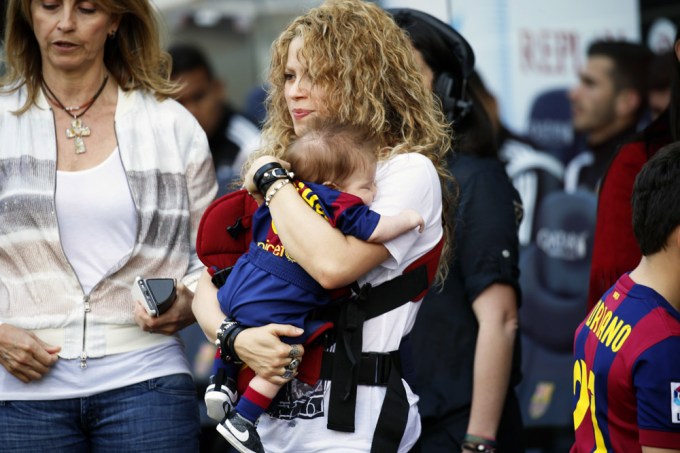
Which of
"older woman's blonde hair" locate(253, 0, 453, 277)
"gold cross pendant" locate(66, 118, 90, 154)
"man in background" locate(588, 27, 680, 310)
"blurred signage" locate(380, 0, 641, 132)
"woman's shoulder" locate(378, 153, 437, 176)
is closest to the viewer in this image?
"woman's shoulder" locate(378, 153, 437, 176)

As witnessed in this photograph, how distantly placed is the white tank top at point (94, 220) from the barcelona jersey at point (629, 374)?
1.36 m

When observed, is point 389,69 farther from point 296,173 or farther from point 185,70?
point 185,70

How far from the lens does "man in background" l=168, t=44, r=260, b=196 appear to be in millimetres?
5816

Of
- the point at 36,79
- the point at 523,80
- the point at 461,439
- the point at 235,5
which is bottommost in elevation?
the point at 461,439

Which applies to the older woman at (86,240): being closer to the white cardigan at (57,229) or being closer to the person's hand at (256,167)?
the white cardigan at (57,229)

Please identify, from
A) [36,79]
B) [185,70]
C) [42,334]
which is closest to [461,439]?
[42,334]

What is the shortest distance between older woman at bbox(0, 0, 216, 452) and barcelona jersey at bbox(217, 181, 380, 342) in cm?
55

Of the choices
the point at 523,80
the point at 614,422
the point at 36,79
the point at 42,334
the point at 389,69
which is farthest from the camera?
the point at 523,80

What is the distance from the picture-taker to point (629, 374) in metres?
2.46

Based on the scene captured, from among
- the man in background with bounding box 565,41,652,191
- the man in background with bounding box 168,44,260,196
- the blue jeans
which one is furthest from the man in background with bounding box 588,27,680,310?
the man in background with bounding box 168,44,260,196

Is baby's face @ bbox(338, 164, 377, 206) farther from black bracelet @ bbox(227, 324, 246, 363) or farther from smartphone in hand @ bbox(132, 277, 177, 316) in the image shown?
smartphone in hand @ bbox(132, 277, 177, 316)

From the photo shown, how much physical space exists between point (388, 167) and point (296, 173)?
23cm

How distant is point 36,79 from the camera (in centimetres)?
324

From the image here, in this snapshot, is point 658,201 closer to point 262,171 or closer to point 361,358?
point 361,358
